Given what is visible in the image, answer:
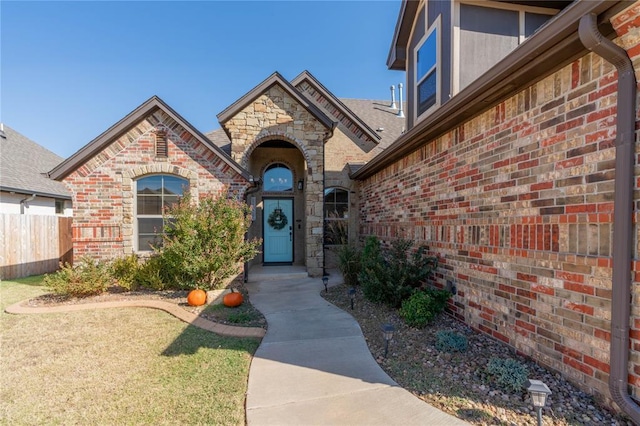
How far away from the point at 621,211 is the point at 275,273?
7.72 metres

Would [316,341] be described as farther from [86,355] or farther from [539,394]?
[86,355]

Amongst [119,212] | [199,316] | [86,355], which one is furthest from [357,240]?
[86,355]

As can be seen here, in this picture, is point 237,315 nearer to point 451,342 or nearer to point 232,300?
point 232,300

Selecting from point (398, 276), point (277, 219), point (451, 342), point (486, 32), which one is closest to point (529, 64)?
point (451, 342)

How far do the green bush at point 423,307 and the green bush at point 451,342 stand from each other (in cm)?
56

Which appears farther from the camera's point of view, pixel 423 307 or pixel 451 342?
pixel 423 307

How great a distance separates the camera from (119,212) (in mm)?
7918

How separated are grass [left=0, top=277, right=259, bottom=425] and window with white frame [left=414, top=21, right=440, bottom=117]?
20.8 ft

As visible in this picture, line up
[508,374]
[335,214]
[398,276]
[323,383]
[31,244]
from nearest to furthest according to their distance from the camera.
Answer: [508,374]
[323,383]
[398,276]
[31,244]
[335,214]

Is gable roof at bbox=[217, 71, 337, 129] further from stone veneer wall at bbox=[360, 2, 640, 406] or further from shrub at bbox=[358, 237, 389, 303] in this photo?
stone veneer wall at bbox=[360, 2, 640, 406]

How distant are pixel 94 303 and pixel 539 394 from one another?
24.5 feet

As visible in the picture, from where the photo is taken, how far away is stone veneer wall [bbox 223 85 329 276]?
8.80m

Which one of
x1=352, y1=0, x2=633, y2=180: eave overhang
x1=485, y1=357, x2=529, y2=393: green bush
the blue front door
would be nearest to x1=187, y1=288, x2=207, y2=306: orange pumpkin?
the blue front door

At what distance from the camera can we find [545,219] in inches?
120
